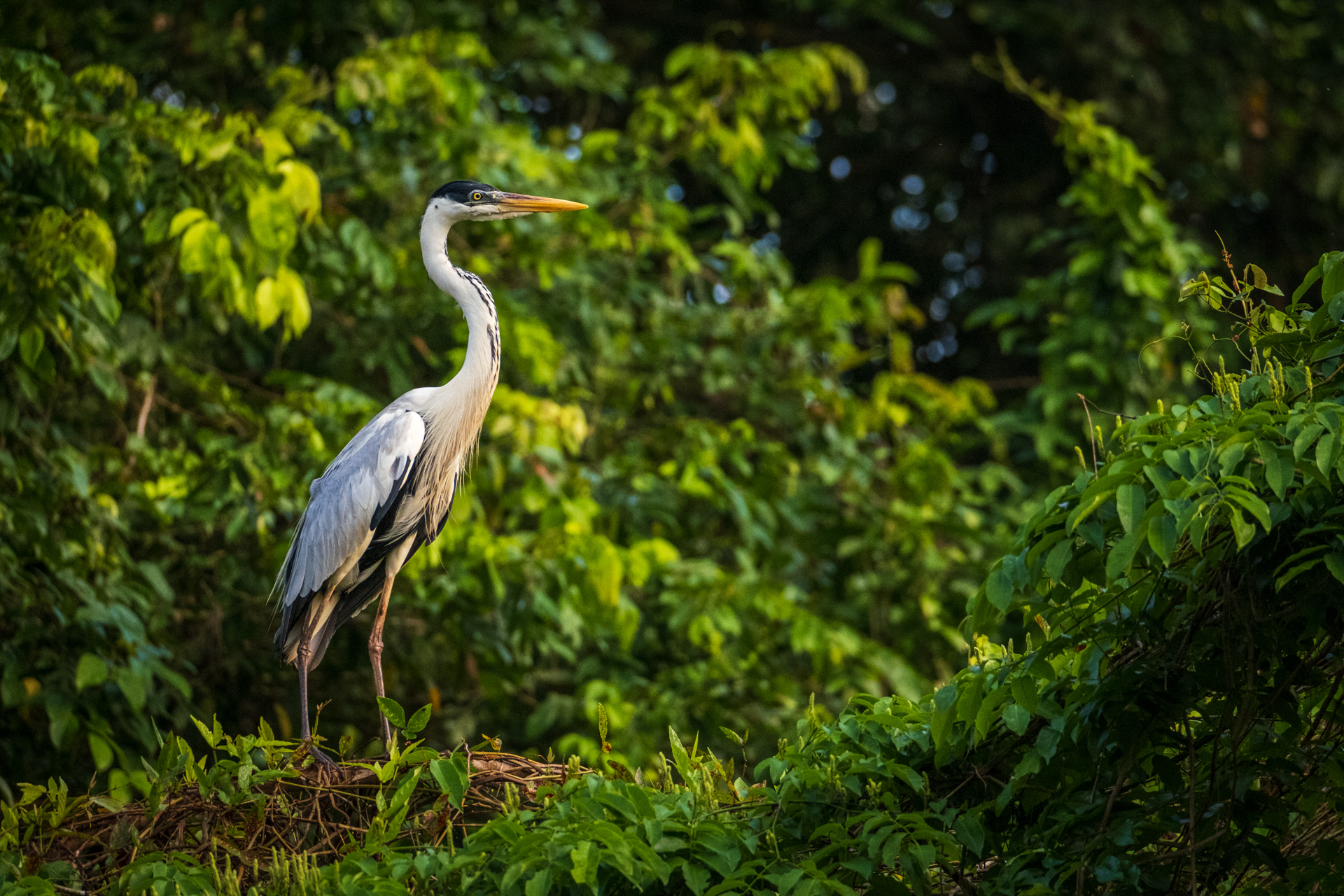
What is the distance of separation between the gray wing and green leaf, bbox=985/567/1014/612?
2307 millimetres

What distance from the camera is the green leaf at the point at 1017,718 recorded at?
2516 millimetres

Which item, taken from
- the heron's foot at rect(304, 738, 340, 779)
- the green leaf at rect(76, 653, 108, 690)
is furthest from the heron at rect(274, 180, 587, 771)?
the heron's foot at rect(304, 738, 340, 779)

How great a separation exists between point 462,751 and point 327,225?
326 centimetres

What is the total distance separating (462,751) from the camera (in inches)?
121

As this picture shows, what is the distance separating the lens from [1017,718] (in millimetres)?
2529

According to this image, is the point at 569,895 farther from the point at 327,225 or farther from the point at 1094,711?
the point at 327,225

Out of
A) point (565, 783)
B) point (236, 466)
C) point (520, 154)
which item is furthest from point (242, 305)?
point (565, 783)

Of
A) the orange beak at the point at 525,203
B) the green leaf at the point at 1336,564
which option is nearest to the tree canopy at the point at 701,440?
the green leaf at the point at 1336,564

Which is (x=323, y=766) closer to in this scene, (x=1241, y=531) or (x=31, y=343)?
(x=31, y=343)

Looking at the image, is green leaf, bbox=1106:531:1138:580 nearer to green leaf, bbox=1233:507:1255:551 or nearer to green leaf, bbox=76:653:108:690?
green leaf, bbox=1233:507:1255:551

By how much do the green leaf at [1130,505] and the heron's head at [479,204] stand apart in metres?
2.58

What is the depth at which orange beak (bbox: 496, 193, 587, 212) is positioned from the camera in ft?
14.9

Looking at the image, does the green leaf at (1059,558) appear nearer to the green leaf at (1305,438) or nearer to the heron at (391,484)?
the green leaf at (1305,438)

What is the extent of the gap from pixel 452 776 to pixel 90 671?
1740 millimetres
